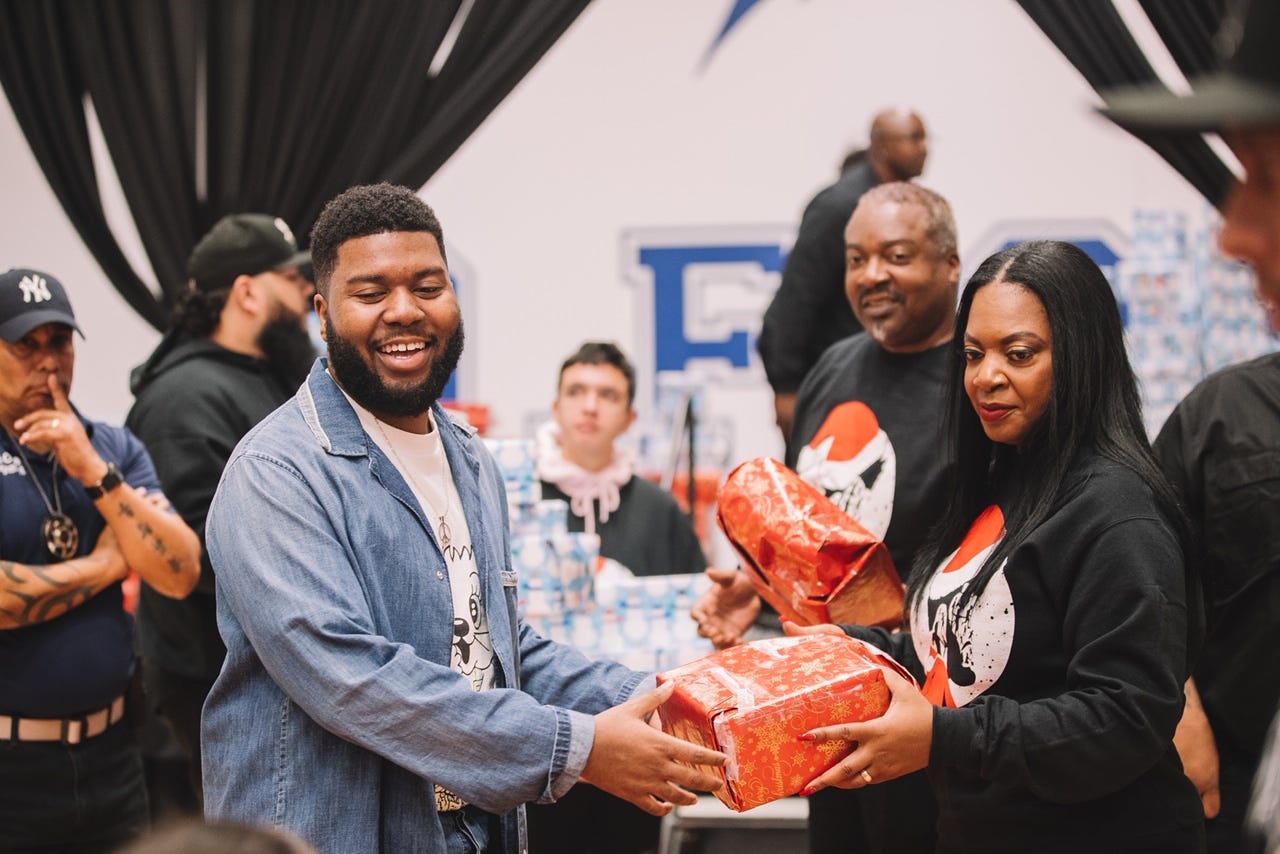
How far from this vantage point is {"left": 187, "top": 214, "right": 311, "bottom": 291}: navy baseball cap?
3.81 meters

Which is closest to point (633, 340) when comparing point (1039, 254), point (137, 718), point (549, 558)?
point (549, 558)

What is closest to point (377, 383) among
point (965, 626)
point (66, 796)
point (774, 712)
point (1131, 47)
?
point (774, 712)

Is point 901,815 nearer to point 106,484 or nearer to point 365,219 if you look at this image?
point 365,219

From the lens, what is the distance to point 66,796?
281 cm

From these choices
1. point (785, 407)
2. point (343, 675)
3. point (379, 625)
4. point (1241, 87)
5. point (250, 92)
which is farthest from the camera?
point (250, 92)

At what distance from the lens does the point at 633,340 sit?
6.29 metres

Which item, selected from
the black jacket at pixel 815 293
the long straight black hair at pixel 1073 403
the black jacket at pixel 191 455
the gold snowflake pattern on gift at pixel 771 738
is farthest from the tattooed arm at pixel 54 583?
the black jacket at pixel 815 293

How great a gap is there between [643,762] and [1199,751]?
1.23m

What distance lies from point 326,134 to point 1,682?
9.32 ft

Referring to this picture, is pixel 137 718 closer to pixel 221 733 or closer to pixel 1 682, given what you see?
pixel 1 682

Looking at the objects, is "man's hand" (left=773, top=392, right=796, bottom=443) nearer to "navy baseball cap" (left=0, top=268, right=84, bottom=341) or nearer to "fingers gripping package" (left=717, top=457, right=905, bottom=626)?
"fingers gripping package" (left=717, top=457, right=905, bottom=626)

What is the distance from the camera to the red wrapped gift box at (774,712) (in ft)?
6.38

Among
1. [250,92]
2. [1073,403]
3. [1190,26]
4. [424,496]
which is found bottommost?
[424,496]

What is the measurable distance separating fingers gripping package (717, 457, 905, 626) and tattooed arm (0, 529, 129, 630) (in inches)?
56.4
